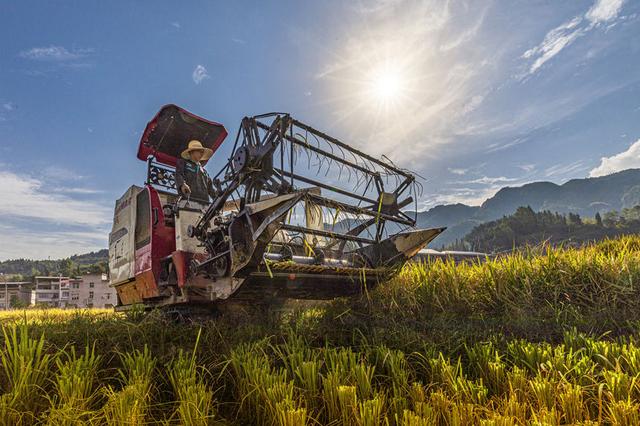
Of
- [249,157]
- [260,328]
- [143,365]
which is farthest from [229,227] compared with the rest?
[143,365]

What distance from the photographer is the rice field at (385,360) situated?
2.02 meters

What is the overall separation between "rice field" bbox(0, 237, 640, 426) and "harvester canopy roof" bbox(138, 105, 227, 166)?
340 cm

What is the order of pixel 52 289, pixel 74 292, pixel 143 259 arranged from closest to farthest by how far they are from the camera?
pixel 143 259, pixel 74 292, pixel 52 289

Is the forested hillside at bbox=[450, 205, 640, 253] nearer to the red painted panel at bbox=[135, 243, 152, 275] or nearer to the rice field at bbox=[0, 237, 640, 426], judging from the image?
the rice field at bbox=[0, 237, 640, 426]

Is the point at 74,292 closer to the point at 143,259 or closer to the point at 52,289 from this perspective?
the point at 52,289

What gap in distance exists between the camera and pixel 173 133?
6.89 meters

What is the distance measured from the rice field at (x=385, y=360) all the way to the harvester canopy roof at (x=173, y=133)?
3.40 metres

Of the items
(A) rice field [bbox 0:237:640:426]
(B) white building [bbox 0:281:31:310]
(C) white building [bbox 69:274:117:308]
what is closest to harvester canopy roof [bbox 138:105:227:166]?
(A) rice field [bbox 0:237:640:426]

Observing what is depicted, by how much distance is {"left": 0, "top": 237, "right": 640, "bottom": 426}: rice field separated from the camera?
6.61 feet

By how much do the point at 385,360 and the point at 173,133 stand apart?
234 inches

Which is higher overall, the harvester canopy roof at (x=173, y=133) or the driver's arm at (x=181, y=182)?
the harvester canopy roof at (x=173, y=133)

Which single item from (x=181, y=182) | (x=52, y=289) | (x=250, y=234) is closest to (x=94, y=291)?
(x=52, y=289)

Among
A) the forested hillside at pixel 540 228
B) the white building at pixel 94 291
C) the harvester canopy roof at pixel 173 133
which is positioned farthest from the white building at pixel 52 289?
the forested hillside at pixel 540 228

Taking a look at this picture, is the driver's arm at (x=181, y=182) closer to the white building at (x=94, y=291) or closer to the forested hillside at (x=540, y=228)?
the white building at (x=94, y=291)
